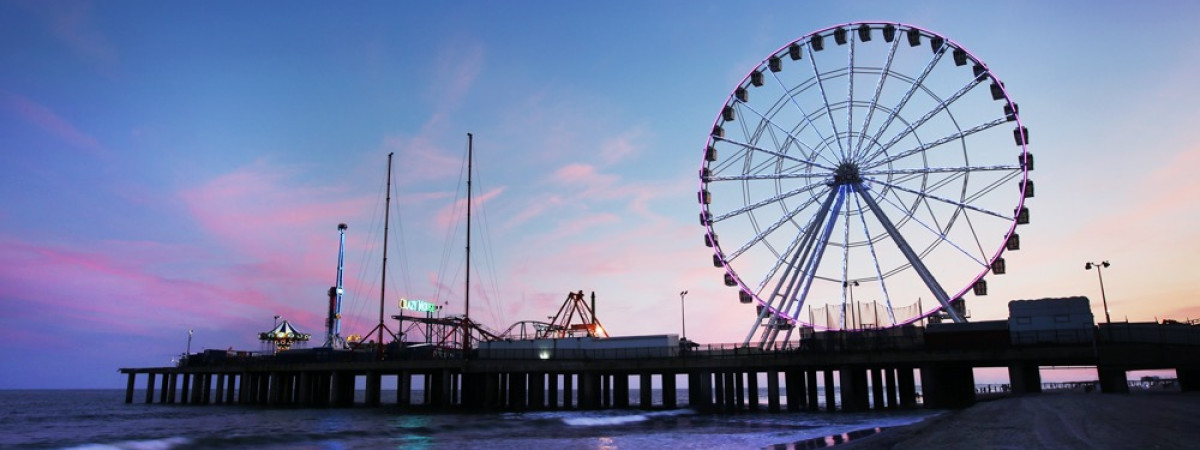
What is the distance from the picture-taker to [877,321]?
6228 cm

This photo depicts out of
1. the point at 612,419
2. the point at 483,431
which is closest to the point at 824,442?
the point at 483,431

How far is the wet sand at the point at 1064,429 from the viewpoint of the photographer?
1994 centimetres

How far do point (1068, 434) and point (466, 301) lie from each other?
189 ft

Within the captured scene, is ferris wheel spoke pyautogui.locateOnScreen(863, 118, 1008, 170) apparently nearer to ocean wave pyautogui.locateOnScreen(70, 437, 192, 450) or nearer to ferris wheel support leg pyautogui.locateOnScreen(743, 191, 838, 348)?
ferris wheel support leg pyautogui.locateOnScreen(743, 191, 838, 348)

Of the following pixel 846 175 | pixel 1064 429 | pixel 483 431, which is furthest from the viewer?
pixel 846 175

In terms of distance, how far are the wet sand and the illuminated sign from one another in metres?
74.1

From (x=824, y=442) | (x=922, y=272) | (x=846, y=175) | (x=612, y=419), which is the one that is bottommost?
(x=612, y=419)

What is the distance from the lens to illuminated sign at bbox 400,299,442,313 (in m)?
96.8

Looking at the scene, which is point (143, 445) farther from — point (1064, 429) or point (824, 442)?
point (1064, 429)

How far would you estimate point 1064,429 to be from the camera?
22953 millimetres

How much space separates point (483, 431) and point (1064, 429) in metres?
28.4

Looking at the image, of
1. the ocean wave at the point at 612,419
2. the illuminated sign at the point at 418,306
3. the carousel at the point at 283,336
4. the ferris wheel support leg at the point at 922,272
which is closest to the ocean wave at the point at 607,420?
the ocean wave at the point at 612,419

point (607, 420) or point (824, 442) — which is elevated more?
point (824, 442)

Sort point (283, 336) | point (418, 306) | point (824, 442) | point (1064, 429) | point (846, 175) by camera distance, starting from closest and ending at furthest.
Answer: point (1064, 429), point (824, 442), point (846, 175), point (418, 306), point (283, 336)
